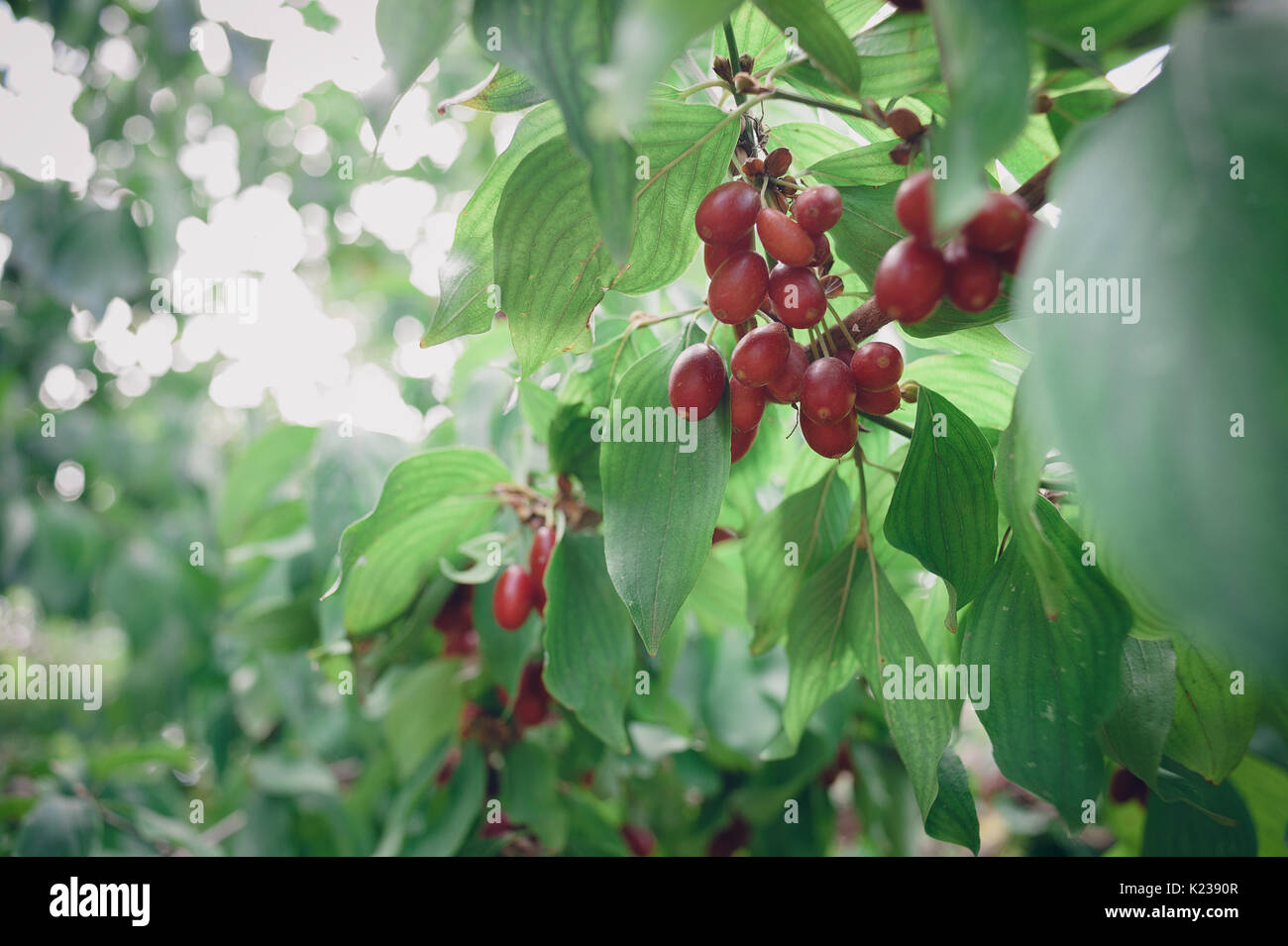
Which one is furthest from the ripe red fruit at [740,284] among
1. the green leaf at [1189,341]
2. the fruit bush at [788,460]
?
the green leaf at [1189,341]

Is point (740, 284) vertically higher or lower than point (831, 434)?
higher

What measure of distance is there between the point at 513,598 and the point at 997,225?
0.61m

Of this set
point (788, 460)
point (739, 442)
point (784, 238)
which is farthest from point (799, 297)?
point (788, 460)

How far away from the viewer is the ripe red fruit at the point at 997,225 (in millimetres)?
423

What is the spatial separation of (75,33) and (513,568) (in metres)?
1.81

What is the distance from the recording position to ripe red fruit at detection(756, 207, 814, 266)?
55 centimetres

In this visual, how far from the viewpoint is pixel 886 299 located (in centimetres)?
44

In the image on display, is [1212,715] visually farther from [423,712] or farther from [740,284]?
[423,712]

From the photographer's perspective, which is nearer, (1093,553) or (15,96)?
(1093,553)

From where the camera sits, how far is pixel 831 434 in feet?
1.92

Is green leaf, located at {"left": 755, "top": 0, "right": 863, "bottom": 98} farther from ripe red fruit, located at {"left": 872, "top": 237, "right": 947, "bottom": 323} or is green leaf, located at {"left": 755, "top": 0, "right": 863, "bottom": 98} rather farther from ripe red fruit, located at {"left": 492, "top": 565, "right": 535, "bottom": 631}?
ripe red fruit, located at {"left": 492, "top": 565, "right": 535, "bottom": 631}
